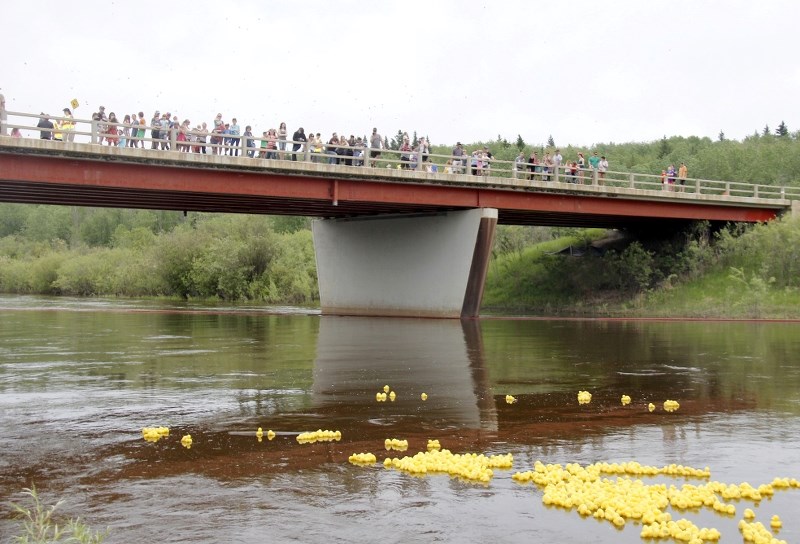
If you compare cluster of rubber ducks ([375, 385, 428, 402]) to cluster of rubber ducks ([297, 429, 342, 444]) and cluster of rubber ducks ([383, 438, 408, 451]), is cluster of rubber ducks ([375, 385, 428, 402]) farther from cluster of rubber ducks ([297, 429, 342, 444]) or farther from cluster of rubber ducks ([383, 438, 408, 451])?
cluster of rubber ducks ([383, 438, 408, 451])

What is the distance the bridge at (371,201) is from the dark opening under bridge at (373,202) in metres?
0.05

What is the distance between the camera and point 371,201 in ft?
123

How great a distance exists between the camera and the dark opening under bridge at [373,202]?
31406 millimetres

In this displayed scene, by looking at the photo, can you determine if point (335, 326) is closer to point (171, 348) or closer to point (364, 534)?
point (171, 348)

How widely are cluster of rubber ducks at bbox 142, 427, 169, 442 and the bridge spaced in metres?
19.4

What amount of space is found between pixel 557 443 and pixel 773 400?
589cm

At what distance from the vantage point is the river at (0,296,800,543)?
345 inches

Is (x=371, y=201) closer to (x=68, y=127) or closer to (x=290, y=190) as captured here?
(x=290, y=190)

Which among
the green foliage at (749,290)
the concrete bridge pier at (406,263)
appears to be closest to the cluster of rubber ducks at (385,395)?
the concrete bridge pier at (406,263)

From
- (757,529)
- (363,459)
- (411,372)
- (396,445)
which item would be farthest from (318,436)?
(411,372)

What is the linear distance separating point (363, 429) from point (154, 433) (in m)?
2.97

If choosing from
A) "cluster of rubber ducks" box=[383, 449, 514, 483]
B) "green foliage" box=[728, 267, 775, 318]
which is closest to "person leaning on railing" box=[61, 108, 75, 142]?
"cluster of rubber ducks" box=[383, 449, 514, 483]

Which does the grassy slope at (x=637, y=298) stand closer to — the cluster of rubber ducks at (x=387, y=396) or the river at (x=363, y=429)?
the river at (x=363, y=429)

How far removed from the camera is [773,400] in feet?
51.6
